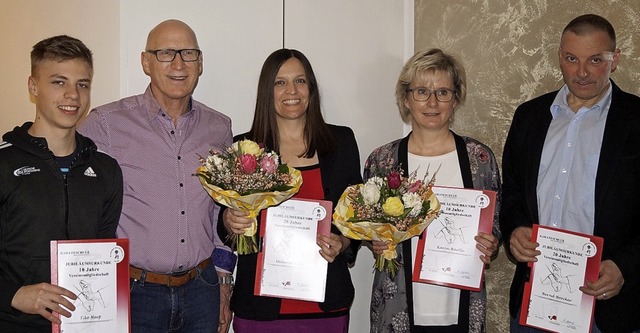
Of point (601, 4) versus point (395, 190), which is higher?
point (601, 4)

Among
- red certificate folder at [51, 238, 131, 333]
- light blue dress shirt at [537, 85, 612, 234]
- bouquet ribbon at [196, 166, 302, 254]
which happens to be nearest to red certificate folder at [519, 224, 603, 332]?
light blue dress shirt at [537, 85, 612, 234]

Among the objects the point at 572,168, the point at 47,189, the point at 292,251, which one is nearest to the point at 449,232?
the point at 572,168

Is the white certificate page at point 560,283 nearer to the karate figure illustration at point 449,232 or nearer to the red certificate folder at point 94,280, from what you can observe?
the karate figure illustration at point 449,232

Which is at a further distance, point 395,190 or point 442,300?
point 442,300

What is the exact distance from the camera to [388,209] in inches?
109

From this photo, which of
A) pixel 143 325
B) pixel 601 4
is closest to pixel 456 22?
pixel 601 4

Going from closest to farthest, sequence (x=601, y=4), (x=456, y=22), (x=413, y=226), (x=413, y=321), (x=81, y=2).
Result: 1. (x=413, y=226)
2. (x=413, y=321)
3. (x=601, y=4)
4. (x=81, y=2)
5. (x=456, y=22)

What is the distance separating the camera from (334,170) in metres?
3.34

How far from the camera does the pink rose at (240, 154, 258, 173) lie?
2787 millimetres

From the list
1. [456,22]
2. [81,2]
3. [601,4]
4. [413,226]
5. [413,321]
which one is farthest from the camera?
[456,22]

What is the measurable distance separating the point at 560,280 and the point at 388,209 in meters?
0.85

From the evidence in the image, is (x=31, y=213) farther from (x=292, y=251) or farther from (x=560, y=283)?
(x=560, y=283)

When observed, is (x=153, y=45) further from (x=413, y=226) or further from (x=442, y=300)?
(x=442, y=300)

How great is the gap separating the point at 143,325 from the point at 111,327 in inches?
14.6
